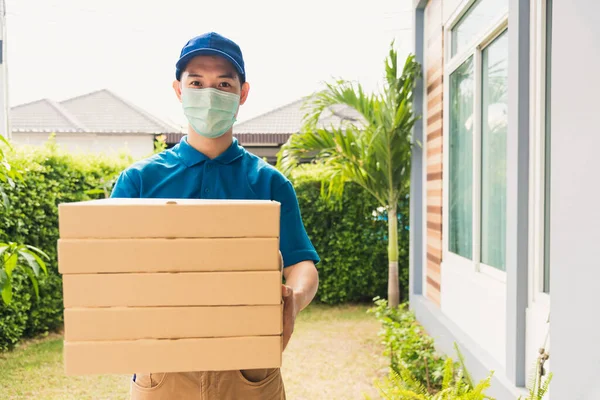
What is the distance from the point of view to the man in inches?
55.5

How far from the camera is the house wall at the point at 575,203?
160cm

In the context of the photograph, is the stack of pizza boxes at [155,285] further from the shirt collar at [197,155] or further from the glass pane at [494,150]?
the glass pane at [494,150]

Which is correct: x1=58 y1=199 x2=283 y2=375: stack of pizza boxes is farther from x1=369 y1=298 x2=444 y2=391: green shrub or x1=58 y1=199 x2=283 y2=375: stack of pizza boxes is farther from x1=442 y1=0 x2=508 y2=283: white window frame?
x1=369 y1=298 x2=444 y2=391: green shrub

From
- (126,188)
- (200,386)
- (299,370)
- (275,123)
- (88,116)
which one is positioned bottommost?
(299,370)

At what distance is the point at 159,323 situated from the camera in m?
1.11

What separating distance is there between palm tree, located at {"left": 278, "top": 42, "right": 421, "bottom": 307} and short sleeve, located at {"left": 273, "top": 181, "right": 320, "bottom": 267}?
398cm

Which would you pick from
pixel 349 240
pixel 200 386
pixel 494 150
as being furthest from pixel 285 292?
pixel 349 240

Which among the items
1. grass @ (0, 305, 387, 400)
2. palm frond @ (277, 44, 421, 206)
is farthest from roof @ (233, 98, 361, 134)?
grass @ (0, 305, 387, 400)

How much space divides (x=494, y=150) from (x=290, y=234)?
102 inches

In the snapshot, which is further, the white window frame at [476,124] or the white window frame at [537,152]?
the white window frame at [476,124]

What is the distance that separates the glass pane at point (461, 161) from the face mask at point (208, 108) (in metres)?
3.12

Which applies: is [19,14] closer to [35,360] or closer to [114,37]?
[114,37]

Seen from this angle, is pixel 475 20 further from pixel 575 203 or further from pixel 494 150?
pixel 575 203

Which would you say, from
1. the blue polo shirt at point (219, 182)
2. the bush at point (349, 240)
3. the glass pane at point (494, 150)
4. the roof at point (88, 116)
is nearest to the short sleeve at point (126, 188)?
the blue polo shirt at point (219, 182)
